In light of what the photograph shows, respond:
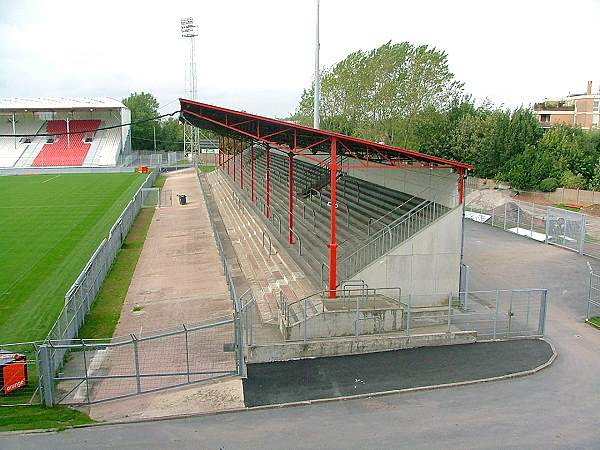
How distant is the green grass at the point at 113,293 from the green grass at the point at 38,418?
12.9 ft

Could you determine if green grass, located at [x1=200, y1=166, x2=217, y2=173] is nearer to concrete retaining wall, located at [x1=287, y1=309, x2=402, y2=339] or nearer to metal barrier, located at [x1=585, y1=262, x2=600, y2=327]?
metal barrier, located at [x1=585, y1=262, x2=600, y2=327]

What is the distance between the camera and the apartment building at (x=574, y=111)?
8369 cm

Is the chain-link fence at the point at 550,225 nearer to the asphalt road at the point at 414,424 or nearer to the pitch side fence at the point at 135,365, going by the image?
the asphalt road at the point at 414,424

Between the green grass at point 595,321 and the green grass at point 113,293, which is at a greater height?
the green grass at point 595,321

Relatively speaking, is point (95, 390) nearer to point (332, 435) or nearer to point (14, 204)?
point (332, 435)

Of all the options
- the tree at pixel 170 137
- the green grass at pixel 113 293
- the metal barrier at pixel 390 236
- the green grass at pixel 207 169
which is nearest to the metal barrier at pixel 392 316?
the metal barrier at pixel 390 236

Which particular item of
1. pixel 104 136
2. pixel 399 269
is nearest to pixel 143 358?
pixel 399 269

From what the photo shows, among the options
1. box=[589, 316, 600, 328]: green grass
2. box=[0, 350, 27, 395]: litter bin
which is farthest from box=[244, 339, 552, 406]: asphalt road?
box=[0, 350, 27, 395]: litter bin

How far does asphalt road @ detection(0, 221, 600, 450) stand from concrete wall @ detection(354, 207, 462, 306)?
3.92 m

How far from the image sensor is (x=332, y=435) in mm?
9758

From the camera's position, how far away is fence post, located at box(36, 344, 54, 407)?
10.7 meters

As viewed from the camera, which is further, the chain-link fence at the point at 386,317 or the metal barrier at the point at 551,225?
the metal barrier at the point at 551,225

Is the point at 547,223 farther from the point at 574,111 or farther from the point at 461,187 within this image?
the point at 574,111

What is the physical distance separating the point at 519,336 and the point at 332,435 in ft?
22.9
